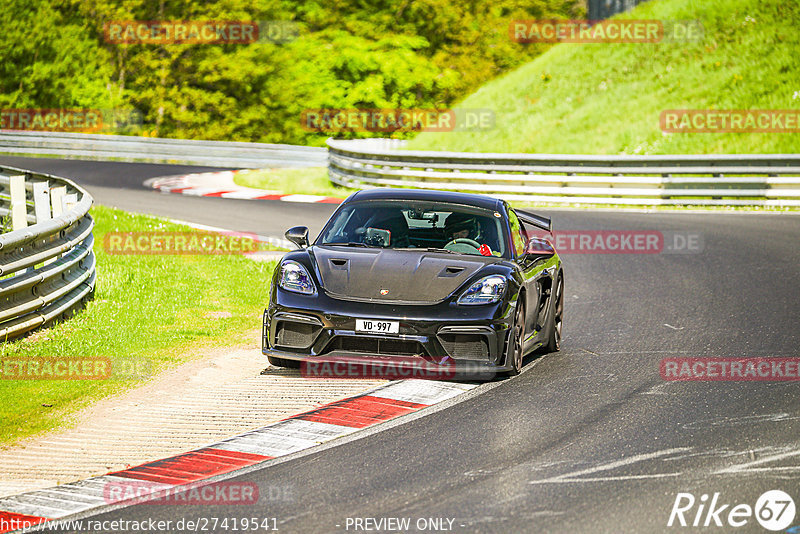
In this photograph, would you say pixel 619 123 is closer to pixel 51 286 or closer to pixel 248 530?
pixel 51 286

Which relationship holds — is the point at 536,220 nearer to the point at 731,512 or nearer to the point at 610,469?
the point at 610,469

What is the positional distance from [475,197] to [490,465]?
13.0 ft

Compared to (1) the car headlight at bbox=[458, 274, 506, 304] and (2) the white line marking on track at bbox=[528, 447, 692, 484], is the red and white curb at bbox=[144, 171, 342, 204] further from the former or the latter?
(2) the white line marking on track at bbox=[528, 447, 692, 484]

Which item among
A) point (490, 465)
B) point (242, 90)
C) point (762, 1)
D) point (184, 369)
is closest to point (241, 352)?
point (184, 369)

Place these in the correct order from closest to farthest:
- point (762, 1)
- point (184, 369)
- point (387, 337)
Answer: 1. point (387, 337)
2. point (184, 369)
3. point (762, 1)

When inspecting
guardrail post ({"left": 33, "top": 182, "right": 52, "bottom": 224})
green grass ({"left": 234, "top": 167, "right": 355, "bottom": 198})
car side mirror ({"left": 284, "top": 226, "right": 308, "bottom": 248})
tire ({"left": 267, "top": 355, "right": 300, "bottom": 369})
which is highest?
car side mirror ({"left": 284, "top": 226, "right": 308, "bottom": 248})

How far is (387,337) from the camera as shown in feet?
26.3

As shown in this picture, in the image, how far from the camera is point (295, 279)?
8.48 meters

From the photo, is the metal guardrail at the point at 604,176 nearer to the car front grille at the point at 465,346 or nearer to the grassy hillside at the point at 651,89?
the grassy hillside at the point at 651,89

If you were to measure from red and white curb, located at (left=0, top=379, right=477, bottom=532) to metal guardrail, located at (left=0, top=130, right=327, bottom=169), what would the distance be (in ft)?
94.2

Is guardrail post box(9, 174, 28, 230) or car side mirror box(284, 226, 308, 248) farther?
guardrail post box(9, 174, 28, 230)

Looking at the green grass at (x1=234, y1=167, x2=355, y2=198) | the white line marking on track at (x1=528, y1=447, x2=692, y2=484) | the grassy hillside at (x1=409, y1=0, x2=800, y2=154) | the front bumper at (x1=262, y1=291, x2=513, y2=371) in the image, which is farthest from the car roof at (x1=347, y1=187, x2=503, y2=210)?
the grassy hillside at (x1=409, y1=0, x2=800, y2=154)

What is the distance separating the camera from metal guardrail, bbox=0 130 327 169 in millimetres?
36500

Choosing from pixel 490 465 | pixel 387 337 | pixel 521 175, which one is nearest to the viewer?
pixel 490 465
